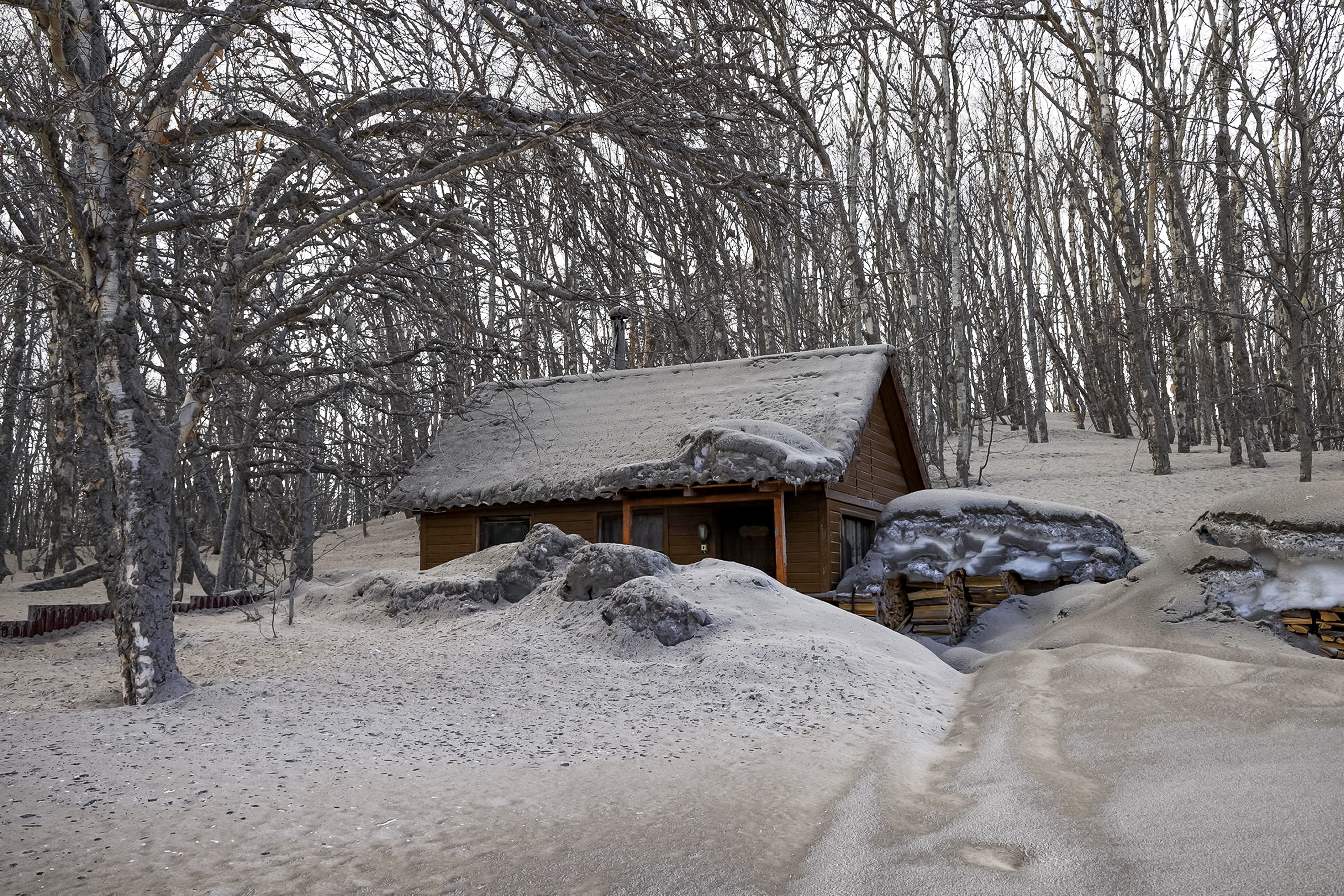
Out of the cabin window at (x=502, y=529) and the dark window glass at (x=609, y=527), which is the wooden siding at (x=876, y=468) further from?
the cabin window at (x=502, y=529)

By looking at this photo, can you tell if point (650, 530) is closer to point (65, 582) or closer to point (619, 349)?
point (619, 349)

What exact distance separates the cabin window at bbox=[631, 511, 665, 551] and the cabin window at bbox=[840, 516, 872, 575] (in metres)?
2.98

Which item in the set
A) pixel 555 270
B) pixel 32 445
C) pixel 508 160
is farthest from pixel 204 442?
Result: pixel 32 445

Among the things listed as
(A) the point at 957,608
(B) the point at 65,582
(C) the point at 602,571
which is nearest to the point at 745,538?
(A) the point at 957,608

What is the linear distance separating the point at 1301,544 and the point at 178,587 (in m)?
22.6

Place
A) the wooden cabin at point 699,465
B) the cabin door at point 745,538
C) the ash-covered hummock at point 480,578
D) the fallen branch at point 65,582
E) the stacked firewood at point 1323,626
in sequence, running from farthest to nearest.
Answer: the fallen branch at point 65,582
the cabin door at point 745,538
the wooden cabin at point 699,465
the ash-covered hummock at point 480,578
the stacked firewood at point 1323,626

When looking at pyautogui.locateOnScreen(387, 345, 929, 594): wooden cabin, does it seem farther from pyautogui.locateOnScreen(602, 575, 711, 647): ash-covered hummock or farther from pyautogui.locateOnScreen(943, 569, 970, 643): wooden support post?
pyautogui.locateOnScreen(602, 575, 711, 647): ash-covered hummock

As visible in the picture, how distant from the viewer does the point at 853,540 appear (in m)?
15.9

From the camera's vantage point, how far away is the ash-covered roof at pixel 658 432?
13.7 meters

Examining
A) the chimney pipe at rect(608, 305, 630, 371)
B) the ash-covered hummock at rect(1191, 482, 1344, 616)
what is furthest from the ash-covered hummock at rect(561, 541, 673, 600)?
the chimney pipe at rect(608, 305, 630, 371)

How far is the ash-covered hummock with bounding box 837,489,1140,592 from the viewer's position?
13180 millimetres

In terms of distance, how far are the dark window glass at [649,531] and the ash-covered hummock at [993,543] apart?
3.18 m

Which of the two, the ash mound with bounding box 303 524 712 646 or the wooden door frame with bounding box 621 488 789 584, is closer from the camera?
the ash mound with bounding box 303 524 712 646

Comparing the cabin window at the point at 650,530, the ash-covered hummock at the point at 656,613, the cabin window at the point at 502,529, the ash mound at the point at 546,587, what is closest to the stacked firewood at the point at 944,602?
the ash mound at the point at 546,587
